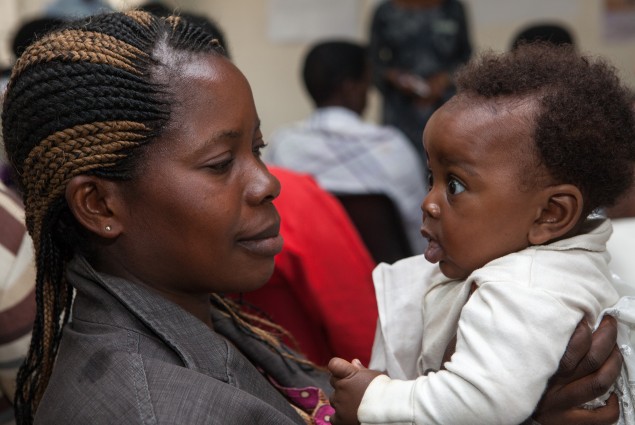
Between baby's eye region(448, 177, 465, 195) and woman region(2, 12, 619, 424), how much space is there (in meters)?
0.33

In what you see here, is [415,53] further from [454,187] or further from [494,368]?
[494,368]

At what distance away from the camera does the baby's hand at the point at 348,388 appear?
4.89 feet

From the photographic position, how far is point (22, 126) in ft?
4.90

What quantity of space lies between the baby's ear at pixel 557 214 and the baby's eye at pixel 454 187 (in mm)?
153

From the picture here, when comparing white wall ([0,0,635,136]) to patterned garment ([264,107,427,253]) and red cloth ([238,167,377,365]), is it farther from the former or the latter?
red cloth ([238,167,377,365])

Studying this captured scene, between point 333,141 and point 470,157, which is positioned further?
point 333,141

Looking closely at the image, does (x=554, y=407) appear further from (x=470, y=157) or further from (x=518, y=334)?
(x=470, y=157)

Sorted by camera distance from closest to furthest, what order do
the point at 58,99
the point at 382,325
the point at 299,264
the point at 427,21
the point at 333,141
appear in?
the point at 58,99 → the point at 382,325 → the point at 299,264 → the point at 333,141 → the point at 427,21

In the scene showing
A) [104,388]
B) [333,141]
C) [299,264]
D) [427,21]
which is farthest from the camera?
[427,21]

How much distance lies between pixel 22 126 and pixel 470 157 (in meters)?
0.83

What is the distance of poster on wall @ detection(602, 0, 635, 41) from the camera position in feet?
18.5

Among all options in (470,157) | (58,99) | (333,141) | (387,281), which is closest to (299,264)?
(387,281)

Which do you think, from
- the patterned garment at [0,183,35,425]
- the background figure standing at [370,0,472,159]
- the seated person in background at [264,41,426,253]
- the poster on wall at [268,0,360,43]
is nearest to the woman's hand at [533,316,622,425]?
the patterned garment at [0,183,35,425]

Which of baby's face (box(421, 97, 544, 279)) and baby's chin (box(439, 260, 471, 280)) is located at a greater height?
baby's face (box(421, 97, 544, 279))
